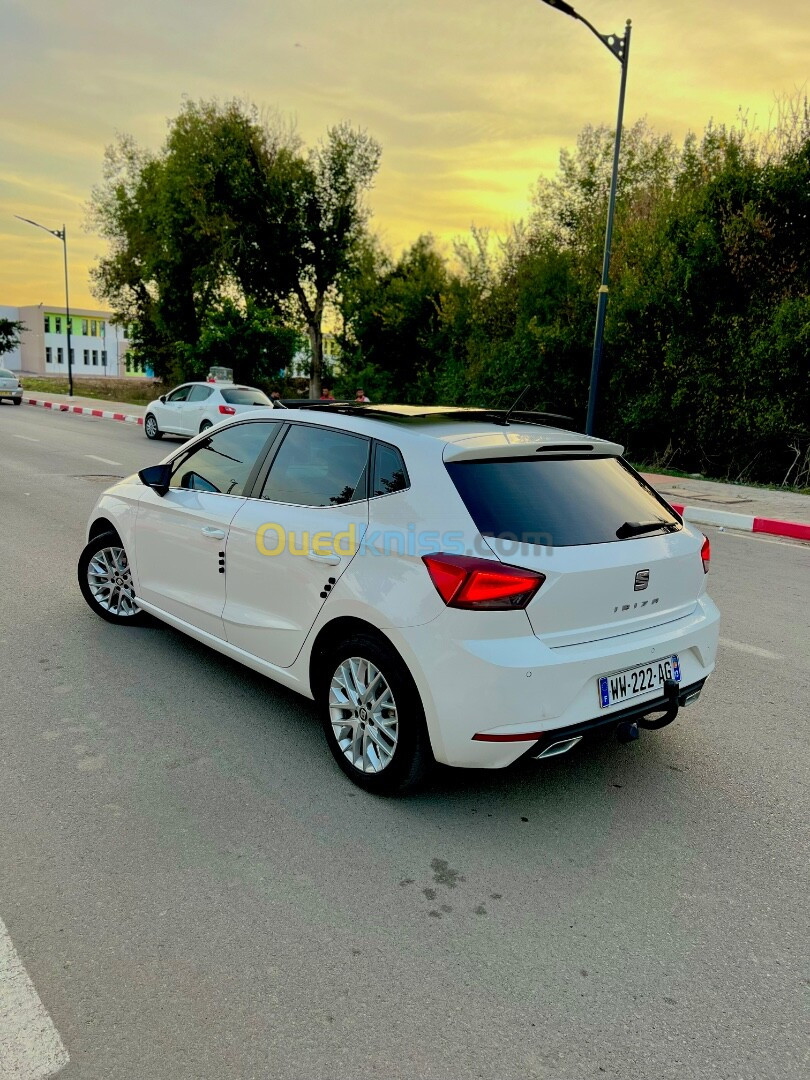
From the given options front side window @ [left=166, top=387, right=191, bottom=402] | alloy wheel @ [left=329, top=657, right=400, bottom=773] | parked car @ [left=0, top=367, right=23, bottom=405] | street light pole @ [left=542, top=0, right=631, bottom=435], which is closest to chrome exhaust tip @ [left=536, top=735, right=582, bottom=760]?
alloy wheel @ [left=329, top=657, right=400, bottom=773]

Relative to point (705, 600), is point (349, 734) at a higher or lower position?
lower

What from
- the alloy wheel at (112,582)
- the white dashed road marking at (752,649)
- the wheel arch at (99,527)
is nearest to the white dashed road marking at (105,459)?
the wheel arch at (99,527)

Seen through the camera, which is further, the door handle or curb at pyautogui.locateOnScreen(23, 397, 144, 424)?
curb at pyautogui.locateOnScreen(23, 397, 144, 424)

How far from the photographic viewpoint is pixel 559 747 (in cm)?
304

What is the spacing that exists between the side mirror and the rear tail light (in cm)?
238

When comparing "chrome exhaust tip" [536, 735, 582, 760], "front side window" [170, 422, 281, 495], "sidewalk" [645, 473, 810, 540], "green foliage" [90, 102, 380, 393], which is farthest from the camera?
"green foliage" [90, 102, 380, 393]

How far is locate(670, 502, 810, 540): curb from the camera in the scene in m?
10.3

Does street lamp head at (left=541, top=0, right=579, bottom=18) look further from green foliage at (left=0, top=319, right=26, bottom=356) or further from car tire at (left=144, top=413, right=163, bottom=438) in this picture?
green foliage at (left=0, top=319, right=26, bottom=356)

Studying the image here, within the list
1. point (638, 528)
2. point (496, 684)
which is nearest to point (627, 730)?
point (496, 684)

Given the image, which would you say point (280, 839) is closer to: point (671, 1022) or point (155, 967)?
point (155, 967)

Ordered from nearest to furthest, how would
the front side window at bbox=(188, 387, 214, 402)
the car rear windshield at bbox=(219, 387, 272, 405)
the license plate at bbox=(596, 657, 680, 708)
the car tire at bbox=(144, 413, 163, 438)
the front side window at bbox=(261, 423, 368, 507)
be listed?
the license plate at bbox=(596, 657, 680, 708) < the front side window at bbox=(261, 423, 368, 507) < the car rear windshield at bbox=(219, 387, 272, 405) < the front side window at bbox=(188, 387, 214, 402) < the car tire at bbox=(144, 413, 163, 438)

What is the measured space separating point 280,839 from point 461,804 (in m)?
0.76

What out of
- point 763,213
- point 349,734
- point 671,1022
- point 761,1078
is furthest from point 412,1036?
point 763,213

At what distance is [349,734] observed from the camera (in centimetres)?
346
